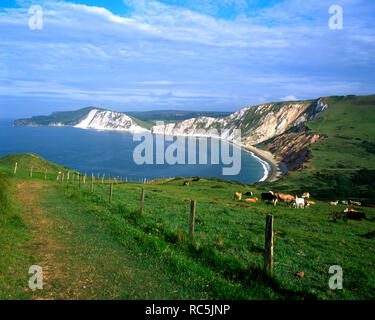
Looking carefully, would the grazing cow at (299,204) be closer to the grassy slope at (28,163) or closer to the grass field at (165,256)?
the grass field at (165,256)

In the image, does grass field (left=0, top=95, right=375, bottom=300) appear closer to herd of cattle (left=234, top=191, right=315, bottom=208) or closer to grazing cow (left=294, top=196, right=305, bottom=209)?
grazing cow (left=294, top=196, right=305, bottom=209)

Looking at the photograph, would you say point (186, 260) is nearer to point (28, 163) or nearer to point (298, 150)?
point (28, 163)

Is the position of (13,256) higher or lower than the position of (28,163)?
higher

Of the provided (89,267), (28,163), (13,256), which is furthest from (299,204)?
(28,163)

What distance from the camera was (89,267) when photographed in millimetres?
10125

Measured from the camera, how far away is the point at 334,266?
39.9ft

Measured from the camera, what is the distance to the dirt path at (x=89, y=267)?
8.34m

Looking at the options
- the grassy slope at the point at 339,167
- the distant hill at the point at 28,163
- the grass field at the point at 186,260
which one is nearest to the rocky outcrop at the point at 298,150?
the grassy slope at the point at 339,167
